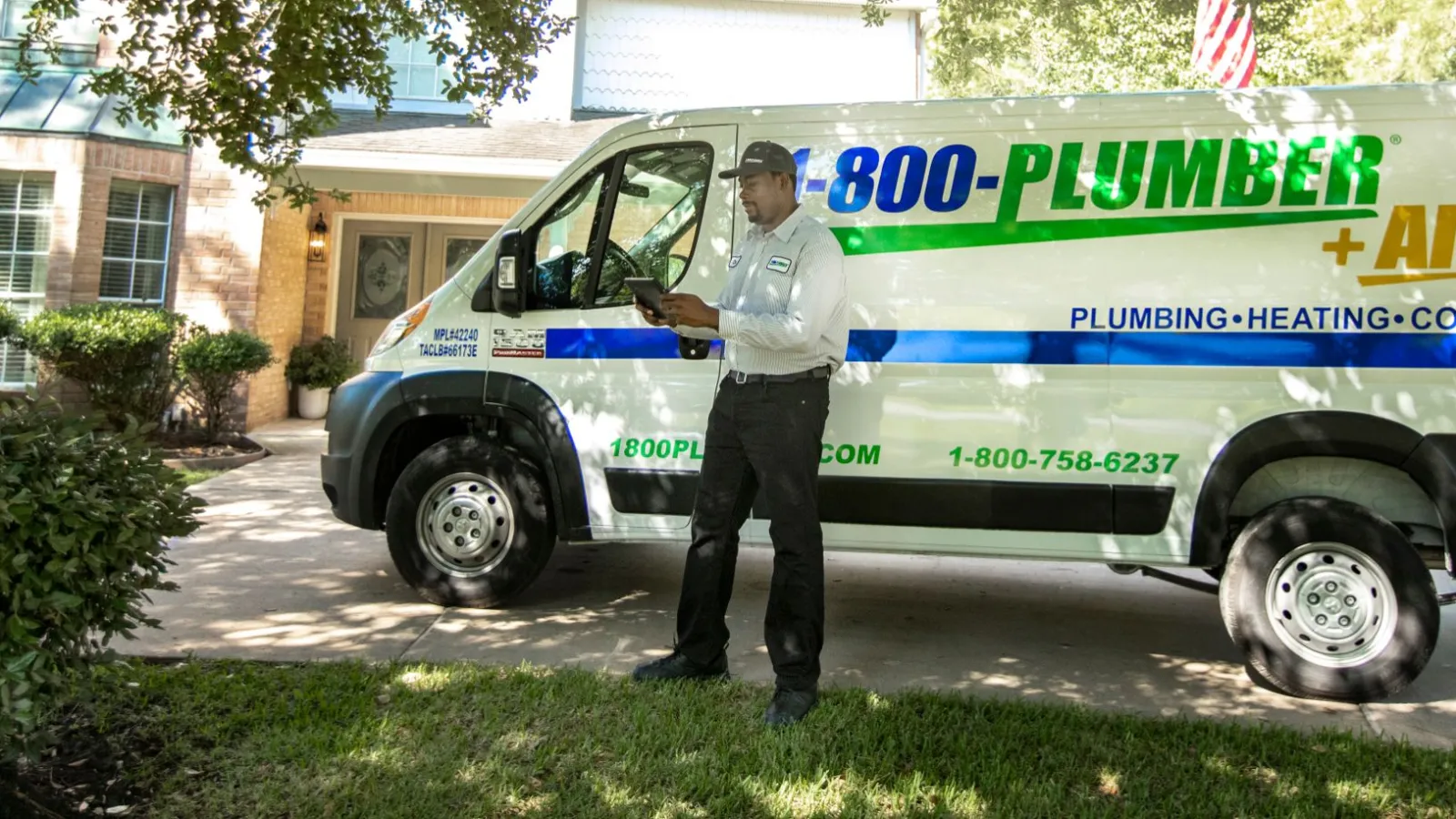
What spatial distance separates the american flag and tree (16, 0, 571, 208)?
26.4 feet

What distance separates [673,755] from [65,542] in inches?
78.4

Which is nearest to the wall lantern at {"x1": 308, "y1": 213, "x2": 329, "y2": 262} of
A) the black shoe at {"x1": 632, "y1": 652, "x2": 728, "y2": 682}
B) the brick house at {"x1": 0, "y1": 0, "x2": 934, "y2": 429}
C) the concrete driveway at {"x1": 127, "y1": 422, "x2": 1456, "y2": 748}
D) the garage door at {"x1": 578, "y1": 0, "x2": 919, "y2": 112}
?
the brick house at {"x1": 0, "y1": 0, "x2": 934, "y2": 429}

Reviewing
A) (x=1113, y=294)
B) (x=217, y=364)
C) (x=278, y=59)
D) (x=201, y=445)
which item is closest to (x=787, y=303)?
(x=1113, y=294)

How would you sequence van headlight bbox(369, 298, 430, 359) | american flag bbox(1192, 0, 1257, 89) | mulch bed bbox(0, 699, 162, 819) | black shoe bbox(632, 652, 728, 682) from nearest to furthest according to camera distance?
1. mulch bed bbox(0, 699, 162, 819)
2. black shoe bbox(632, 652, 728, 682)
3. van headlight bbox(369, 298, 430, 359)
4. american flag bbox(1192, 0, 1257, 89)

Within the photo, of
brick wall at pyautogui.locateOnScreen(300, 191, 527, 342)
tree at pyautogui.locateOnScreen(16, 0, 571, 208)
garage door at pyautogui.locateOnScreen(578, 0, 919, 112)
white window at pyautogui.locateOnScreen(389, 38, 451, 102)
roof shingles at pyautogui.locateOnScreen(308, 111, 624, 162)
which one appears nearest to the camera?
tree at pyautogui.locateOnScreen(16, 0, 571, 208)

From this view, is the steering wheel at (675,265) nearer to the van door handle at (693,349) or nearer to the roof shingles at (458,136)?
the van door handle at (693,349)

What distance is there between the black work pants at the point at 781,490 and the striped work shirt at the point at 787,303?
0.10 metres

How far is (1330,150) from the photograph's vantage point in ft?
16.2

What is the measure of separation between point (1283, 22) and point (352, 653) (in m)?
22.0

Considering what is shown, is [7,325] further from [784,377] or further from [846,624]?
[784,377]

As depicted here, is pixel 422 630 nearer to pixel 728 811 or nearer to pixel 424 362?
pixel 424 362

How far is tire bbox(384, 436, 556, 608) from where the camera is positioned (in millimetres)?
5887

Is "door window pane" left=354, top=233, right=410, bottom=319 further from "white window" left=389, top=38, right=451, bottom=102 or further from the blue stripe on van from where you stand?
the blue stripe on van

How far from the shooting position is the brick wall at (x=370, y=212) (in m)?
14.7
